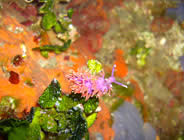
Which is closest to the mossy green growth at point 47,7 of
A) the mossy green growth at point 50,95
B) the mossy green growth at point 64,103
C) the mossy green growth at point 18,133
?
the mossy green growth at point 50,95

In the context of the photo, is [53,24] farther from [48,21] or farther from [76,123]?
[76,123]

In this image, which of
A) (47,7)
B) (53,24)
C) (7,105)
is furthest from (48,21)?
(7,105)

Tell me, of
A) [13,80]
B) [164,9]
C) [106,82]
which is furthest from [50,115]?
[164,9]

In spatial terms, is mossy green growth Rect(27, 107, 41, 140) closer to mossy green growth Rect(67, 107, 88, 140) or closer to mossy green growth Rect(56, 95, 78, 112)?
mossy green growth Rect(56, 95, 78, 112)

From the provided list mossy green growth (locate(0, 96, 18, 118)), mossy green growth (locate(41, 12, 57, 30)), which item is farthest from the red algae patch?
mossy green growth (locate(0, 96, 18, 118))

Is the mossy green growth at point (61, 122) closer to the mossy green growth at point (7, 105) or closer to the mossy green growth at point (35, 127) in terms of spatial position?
the mossy green growth at point (35, 127)

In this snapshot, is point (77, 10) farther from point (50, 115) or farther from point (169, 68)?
point (169, 68)
